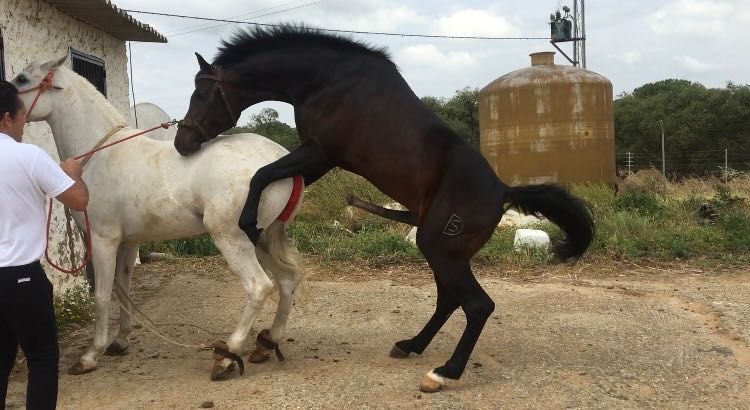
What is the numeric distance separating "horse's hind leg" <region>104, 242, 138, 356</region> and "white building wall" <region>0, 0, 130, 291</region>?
0.63m

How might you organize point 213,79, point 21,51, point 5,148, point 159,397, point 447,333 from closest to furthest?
1. point 5,148
2. point 159,397
3. point 213,79
4. point 447,333
5. point 21,51

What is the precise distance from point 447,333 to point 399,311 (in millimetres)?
819

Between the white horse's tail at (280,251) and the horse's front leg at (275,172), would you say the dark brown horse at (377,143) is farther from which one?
the white horse's tail at (280,251)

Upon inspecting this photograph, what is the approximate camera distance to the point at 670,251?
782 centimetres

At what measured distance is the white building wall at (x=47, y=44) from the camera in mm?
5445

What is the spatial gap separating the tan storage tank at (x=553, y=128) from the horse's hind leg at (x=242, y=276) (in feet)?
32.5

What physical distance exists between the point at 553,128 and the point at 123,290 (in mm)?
10455

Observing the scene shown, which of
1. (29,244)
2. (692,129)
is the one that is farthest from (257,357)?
(692,129)

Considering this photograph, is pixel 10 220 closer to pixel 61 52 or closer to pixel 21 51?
pixel 21 51

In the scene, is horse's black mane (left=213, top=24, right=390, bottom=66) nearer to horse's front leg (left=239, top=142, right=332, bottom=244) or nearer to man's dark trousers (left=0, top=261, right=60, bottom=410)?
horse's front leg (left=239, top=142, right=332, bottom=244)

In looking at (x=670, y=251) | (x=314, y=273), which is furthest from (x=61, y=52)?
(x=670, y=251)

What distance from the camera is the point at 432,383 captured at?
3600mm

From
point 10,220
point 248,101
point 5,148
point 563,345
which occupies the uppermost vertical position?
Result: point 248,101

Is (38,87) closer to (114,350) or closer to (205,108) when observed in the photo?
(205,108)
